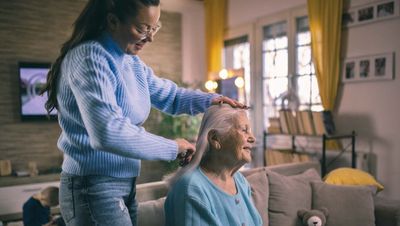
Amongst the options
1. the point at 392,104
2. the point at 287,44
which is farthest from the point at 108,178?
the point at 287,44

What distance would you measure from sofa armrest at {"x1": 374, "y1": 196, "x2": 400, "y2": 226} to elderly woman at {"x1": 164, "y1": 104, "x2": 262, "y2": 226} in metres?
1.39

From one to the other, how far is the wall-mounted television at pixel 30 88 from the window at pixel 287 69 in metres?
3.05

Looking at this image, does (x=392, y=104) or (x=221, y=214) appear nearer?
(x=221, y=214)

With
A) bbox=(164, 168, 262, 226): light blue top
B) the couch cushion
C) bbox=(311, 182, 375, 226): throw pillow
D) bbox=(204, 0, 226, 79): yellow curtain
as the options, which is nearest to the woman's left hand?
bbox=(164, 168, 262, 226): light blue top

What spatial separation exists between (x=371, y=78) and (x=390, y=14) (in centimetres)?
63

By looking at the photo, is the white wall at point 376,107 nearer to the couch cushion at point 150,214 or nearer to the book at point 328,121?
the book at point 328,121

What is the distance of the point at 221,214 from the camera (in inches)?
52.2

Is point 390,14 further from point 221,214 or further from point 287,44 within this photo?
point 221,214

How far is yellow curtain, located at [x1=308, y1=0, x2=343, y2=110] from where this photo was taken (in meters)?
3.71

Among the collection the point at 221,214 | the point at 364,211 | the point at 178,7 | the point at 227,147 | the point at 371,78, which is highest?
the point at 178,7

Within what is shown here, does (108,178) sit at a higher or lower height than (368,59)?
lower

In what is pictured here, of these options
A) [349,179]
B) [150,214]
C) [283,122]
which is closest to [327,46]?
[283,122]

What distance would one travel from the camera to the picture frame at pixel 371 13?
10.7 feet

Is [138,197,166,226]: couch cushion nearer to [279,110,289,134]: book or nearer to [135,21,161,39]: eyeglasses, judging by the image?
[135,21,161,39]: eyeglasses
